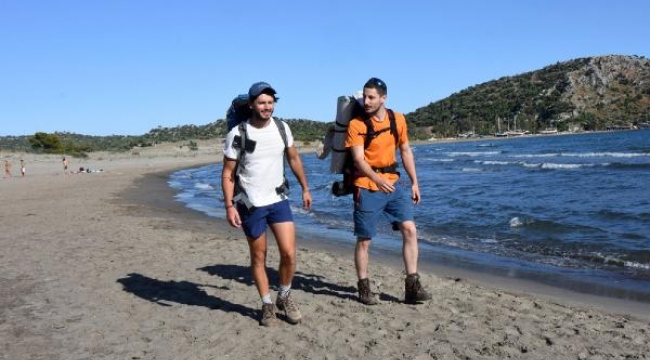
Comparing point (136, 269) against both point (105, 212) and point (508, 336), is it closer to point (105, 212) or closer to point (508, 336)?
point (508, 336)

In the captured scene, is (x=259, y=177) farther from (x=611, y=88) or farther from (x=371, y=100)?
(x=611, y=88)

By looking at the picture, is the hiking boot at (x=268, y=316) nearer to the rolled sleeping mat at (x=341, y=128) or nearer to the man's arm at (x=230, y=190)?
the man's arm at (x=230, y=190)

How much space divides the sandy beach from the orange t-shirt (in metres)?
1.13

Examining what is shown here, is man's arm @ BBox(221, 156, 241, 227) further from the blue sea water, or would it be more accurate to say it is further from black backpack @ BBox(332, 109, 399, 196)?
the blue sea water

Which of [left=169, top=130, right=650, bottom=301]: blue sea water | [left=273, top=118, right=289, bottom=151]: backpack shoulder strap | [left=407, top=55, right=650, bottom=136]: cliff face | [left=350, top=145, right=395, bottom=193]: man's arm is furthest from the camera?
[left=407, top=55, right=650, bottom=136]: cliff face

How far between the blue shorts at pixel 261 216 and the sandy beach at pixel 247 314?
2.59ft

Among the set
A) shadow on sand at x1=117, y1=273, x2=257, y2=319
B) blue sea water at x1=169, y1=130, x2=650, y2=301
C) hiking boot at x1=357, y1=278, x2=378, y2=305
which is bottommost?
blue sea water at x1=169, y1=130, x2=650, y2=301

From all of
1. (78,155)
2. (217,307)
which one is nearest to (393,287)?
(217,307)

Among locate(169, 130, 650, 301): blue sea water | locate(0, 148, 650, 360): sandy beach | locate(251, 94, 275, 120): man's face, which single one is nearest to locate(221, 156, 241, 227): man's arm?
locate(251, 94, 275, 120): man's face

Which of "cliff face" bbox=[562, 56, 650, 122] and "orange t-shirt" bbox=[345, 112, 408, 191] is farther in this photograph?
"cliff face" bbox=[562, 56, 650, 122]

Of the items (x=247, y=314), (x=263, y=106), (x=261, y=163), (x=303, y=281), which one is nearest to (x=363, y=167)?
(x=261, y=163)

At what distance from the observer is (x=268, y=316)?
443cm

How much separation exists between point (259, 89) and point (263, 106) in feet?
0.42

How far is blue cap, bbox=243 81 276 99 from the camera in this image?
4.11 meters
